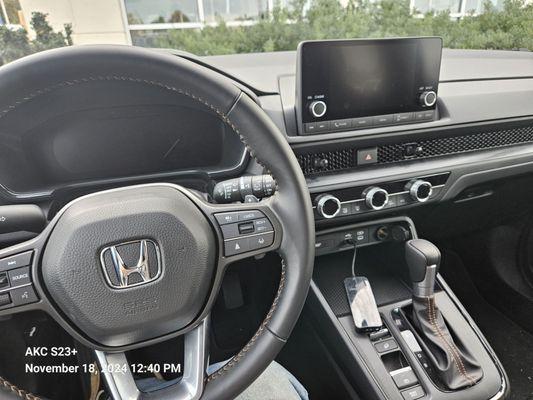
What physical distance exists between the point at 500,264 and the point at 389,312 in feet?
2.94

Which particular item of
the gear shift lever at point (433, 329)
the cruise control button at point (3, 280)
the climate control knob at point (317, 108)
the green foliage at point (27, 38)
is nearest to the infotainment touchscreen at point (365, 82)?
the climate control knob at point (317, 108)

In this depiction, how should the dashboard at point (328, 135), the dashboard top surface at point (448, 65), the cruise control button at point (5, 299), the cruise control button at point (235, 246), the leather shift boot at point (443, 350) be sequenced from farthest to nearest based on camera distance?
the dashboard top surface at point (448, 65) → the leather shift boot at point (443, 350) → the dashboard at point (328, 135) → the cruise control button at point (235, 246) → the cruise control button at point (5, 299)

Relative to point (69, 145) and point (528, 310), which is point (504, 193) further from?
point (69, 145)

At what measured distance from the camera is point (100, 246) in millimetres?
766

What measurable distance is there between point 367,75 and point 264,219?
61 cm

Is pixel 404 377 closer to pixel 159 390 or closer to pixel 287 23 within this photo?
pixel 159 390

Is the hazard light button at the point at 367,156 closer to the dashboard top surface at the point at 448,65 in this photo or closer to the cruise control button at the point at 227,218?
the dashboard top surface at the point at 448,65

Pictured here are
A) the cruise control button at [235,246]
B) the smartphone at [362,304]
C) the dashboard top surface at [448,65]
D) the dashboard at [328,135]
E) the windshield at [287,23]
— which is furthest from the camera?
the windshield at [287,23]

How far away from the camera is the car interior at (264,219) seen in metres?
0.77

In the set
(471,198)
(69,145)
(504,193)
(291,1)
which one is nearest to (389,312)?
(471,198)

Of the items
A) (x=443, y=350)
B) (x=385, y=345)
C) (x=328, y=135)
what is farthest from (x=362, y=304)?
(x=328, y=135)

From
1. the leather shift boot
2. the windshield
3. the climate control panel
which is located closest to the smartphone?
the leather shift boot

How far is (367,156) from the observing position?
1.29 meters

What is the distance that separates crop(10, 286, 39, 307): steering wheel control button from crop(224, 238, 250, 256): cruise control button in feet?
1.11
